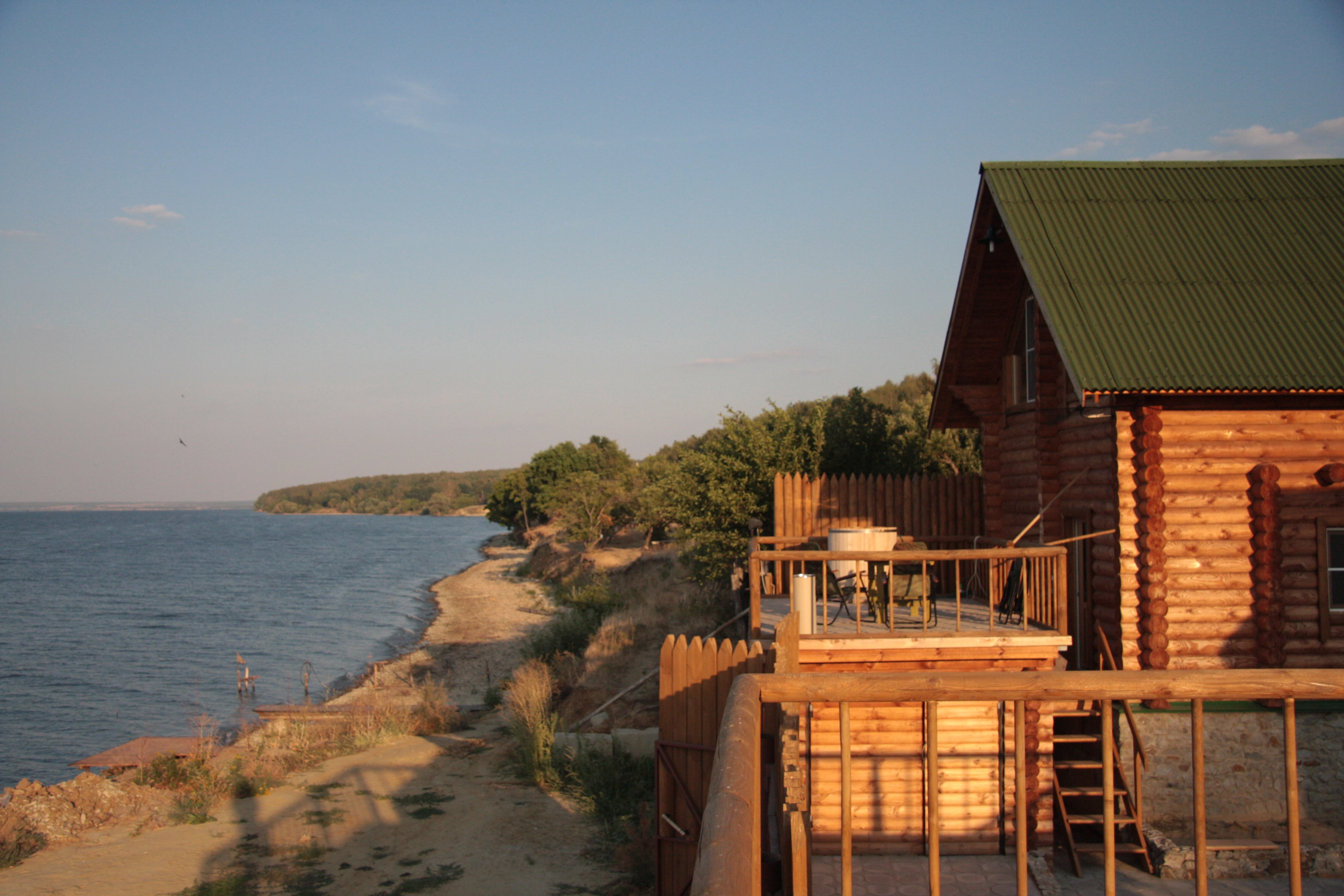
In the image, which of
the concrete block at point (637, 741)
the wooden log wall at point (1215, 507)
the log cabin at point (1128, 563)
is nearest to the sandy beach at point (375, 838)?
the concrete block at point (637, 741)

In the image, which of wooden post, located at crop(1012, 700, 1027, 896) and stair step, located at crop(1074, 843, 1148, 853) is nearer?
wooden post, located at crop(1012, 700, 1027, 896)

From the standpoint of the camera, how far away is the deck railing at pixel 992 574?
9383 mm

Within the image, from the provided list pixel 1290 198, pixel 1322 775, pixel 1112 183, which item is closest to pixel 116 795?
pixel 1322 775

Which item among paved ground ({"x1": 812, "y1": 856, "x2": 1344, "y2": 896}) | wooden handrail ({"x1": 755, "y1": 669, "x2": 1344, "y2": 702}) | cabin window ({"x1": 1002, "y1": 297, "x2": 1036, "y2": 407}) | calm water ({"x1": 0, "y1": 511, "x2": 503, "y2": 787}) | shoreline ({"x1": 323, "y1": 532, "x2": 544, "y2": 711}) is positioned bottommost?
calm water ({"x1": 0, "y1": 511, "x2": 503, "y2": 787})

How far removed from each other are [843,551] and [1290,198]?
874 cm

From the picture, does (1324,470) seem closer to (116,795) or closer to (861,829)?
(861,829)

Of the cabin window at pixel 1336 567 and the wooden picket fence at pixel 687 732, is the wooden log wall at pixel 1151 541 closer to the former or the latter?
the cabin window at pixel 1336 567

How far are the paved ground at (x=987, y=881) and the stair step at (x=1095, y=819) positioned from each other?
18.7 inches

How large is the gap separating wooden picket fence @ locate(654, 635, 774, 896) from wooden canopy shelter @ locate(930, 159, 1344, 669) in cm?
485

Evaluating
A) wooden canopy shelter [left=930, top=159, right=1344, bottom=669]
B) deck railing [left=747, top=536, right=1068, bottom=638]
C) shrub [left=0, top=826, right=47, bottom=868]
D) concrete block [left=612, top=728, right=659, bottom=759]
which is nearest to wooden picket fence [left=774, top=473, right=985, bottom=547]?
deck railing [left=747, top=536, right=1068, bottom=638]

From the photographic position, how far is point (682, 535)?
2039 centimetres

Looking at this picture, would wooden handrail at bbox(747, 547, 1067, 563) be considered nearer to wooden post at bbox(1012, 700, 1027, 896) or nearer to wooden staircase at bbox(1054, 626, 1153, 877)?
wooden staircase at bbox(1054, 626, 1153, 877)

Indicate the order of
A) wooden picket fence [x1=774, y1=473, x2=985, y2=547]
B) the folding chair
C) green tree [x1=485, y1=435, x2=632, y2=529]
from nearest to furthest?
1. the folding chair
2. wooden picket fence [x1=774, y1=473, x2=985, y2=547]
3. green tree [x1=485, y1=435, x2=632, y2=529]

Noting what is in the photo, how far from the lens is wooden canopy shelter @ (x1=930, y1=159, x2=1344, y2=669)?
1016 centimetres
